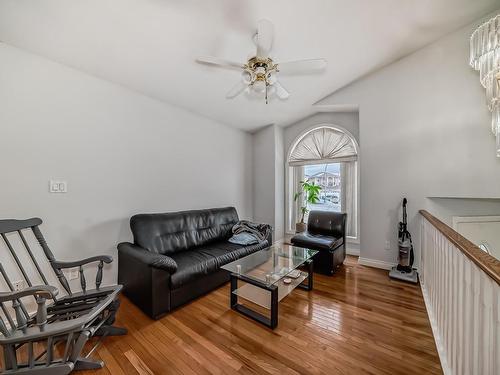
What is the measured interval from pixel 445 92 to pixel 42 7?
171 inches

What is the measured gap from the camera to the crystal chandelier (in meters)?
2.07

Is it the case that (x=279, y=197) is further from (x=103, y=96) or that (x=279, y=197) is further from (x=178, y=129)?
(x=103, y=96)

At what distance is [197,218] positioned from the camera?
10.5 feet

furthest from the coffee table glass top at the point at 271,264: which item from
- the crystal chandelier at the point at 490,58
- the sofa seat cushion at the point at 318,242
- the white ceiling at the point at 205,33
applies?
the crystal chandelier at the point at 490,58

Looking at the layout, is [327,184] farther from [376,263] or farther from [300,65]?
[300,65]

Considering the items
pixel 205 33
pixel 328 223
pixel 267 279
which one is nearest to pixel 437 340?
pixel 267 279

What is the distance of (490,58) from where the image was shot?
2.16 m

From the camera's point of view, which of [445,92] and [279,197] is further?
[279,197]

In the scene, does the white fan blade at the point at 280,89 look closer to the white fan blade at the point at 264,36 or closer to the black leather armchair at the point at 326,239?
the white fan blade at the point at 264,36

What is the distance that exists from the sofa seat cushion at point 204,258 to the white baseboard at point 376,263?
161 centimetres

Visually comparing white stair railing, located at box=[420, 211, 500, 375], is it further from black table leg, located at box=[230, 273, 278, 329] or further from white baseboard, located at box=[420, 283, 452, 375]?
black table leg, located at box=[230, 273, 278, 329]

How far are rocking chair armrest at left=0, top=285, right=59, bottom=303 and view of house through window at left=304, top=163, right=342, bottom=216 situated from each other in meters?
4.00

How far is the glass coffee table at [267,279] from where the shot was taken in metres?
1.95

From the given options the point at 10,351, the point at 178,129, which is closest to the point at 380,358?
the point at 10,351
